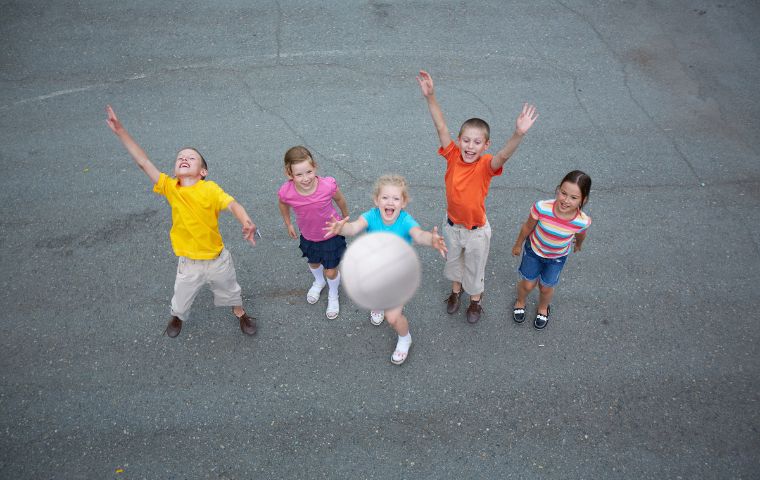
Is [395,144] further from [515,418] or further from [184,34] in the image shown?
[184,34]

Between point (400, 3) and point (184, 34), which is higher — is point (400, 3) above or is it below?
above

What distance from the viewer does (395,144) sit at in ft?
18.6

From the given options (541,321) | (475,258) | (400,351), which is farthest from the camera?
(541,321)

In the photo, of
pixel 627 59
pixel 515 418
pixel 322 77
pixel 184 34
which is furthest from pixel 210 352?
pixel 627 59

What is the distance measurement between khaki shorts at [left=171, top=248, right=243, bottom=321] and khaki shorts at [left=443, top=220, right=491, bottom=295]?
1.78 m

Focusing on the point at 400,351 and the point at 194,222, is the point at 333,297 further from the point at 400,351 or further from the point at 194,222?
the point at 194,222

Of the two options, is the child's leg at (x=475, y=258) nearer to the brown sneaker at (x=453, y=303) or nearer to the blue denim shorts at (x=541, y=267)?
the brown sneaker at (x=453, y=303)

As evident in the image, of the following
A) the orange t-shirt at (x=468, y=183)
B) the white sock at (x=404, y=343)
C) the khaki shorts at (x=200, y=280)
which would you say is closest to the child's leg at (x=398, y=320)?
the white sock at (x=404, y=343)

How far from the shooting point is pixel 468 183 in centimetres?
348

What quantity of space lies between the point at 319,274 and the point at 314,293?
0.61 feet

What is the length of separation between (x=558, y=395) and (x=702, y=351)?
4.54 feet

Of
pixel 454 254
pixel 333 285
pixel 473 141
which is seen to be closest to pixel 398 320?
pixel 454 254

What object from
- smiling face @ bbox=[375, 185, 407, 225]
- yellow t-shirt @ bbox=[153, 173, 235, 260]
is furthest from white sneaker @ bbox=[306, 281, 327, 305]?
smiling face @ bbox=[375, 185, 407, 225]

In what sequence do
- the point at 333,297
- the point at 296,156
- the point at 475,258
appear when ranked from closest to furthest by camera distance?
the point at 296,156 → the point at 475,258 → the point at 333,297
